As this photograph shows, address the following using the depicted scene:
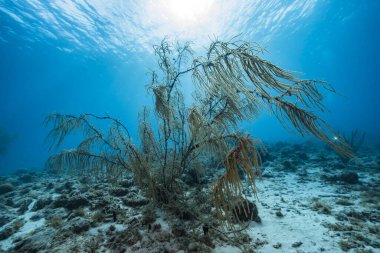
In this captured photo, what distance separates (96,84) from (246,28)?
158 feet

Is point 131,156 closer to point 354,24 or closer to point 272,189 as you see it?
point 272,189

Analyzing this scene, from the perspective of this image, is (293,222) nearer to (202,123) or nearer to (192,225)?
(192,225)

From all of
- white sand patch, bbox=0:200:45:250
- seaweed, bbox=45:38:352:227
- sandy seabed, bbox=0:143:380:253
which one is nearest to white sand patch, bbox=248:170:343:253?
sandy seabed, bbox=0:143:380:253

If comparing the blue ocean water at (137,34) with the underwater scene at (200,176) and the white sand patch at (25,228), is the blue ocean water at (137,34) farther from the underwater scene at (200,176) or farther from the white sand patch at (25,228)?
the white sand patch at (25,228)

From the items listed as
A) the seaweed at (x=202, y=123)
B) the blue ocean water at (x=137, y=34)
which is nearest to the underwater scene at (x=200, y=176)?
the seaweed at (x=202, y=123)

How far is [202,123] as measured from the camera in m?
2.91

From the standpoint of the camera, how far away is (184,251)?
342 centimetres

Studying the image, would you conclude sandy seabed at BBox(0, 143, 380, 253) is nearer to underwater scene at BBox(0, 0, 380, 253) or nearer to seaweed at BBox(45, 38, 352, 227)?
underwater scene at BBox(0, 0, 380, 253)

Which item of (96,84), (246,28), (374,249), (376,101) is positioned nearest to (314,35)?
(246,28)

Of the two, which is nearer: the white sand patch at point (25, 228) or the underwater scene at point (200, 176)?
the underwater scene at point (200, 176)

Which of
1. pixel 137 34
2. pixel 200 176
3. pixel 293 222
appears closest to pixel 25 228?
pixel 200 176

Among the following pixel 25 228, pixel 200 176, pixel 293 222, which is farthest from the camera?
pixel 200 176

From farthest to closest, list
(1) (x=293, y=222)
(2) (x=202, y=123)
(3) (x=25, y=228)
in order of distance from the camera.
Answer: (3) (x=25, y=228)
(1) (x=293, y=222)
(2) (x=202, y=123)

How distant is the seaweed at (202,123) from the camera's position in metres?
2.65
